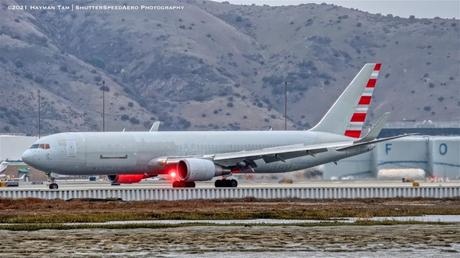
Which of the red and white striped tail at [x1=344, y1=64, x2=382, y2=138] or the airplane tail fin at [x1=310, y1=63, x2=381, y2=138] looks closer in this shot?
the airplane tail fin at [x1=310, y1=63, x2=381, y2=138]

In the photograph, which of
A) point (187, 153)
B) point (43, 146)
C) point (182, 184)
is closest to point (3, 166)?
point (43, 146)

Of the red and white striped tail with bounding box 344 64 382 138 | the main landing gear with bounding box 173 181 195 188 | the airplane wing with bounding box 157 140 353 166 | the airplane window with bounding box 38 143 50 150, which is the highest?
the red and white striped tail with bounding box 344 64 382 138

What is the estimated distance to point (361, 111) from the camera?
88688mm

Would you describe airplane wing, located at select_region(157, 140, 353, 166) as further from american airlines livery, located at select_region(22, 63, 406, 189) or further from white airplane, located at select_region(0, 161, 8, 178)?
white airplane, located at select_region(0, 161, 8, 178)

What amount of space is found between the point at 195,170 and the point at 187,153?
4.51 m

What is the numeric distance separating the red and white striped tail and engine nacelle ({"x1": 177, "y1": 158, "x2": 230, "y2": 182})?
13.1 m

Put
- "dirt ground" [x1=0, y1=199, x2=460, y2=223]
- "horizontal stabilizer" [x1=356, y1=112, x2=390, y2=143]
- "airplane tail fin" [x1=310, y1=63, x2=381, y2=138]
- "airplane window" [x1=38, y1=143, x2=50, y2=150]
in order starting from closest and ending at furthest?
"dirt ground" [x1=0, y1=199, x2=460, y2=223], "airplane window" [x1=38, y1=143, x2=50, y2=150], "horizontal stabilizer" [x1=356, y1=112, x2=390, y2=143], "airplane tail fin" [x1=310, y1=63, x2=381, y2=138]

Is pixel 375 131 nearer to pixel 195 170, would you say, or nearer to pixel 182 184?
pixel 195 170

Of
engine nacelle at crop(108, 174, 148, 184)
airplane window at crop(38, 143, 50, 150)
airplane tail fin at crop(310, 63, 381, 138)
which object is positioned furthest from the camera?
airplane tail fin at crop(310, 63, 381, 138)

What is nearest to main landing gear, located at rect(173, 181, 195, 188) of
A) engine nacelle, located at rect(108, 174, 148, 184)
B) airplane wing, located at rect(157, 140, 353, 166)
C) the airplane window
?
airplane wing, located at rect(157, 140, 353, 166)

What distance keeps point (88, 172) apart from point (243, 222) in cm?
3425

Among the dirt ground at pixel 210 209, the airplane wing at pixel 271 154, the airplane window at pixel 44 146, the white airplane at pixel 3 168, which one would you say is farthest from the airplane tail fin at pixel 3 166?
the dirt ground at pixel 210 209

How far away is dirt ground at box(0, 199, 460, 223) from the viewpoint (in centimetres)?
4878

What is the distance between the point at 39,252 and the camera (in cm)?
3484
